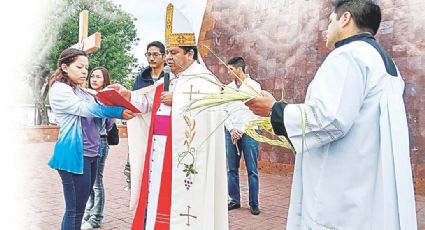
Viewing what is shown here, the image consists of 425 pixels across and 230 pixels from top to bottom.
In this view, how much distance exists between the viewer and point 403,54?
15.6ft

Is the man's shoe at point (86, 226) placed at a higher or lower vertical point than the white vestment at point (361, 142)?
lower

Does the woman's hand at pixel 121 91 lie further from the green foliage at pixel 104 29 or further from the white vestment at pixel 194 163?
the green foliage at pixel 104 29

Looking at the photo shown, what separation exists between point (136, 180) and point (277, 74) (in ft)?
12.2

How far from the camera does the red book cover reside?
7.37ft

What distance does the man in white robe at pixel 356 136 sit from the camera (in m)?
1.42

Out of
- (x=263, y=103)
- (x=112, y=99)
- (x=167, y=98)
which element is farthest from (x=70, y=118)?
(x=263, y=103)

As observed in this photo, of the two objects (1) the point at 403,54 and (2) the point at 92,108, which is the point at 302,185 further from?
(1) the point at 403,54

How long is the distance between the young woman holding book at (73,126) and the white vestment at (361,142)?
1303mm

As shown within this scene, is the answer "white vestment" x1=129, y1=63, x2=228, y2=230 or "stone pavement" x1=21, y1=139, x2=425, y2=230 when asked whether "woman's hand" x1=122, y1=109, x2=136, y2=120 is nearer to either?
"white vestment" x1=129, y1=63, x2=228, y2=230

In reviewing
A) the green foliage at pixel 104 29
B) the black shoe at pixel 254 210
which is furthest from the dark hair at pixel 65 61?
the black shoe at pixel 254 210

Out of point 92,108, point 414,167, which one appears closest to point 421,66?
point 414,167

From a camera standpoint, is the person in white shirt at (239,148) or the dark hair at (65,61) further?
the person in white shirt at (239,148)

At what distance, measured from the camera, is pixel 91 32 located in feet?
14.9

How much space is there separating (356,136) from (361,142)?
0.03 metres
